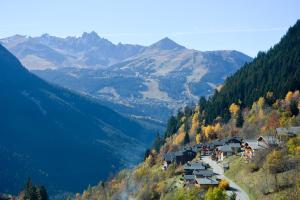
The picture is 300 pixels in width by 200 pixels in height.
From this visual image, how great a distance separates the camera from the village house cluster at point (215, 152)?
111m

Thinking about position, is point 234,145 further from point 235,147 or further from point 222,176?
point 222,176

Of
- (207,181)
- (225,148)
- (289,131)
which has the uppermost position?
(289,131)

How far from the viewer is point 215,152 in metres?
147

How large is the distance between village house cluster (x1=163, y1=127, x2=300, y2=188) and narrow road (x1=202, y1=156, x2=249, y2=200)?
130 cm

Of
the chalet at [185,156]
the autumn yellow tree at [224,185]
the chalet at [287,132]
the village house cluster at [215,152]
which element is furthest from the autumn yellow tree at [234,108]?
the autumn yellow tree at [224,185]

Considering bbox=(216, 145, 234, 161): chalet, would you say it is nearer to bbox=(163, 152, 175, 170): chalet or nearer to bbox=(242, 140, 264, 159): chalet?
bbox=(242, 140, 264, 159): chalet

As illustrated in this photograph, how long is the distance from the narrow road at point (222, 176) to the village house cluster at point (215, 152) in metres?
1.30

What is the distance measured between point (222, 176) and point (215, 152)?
31.7 meters

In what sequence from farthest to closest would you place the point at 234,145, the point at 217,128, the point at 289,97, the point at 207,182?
1. the point at 217,128
2. the point at 289,97
3. the point at 234,145
4. the point at 207,182

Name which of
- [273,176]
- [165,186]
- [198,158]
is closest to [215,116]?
[198,158]

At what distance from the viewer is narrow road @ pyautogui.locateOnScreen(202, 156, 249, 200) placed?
9257 centimetres

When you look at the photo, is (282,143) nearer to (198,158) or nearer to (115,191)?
(198,158)

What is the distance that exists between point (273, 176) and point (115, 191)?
72.0 m

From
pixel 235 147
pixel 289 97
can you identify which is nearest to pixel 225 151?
pixel 235 147
